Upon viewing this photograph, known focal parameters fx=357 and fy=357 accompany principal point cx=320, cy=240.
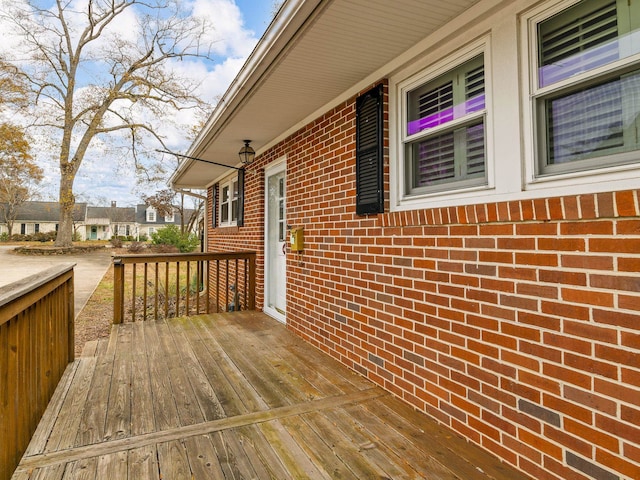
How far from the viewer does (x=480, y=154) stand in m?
2.06

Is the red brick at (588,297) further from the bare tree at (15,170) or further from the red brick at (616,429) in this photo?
the bare tree at (15,170)

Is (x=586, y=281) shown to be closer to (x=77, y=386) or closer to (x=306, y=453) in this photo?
(x=306, y=453)

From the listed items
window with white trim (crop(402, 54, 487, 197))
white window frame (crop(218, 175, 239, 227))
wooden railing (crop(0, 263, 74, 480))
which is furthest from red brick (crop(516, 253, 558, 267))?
white window frame (crop(218, 175, 239, 227))

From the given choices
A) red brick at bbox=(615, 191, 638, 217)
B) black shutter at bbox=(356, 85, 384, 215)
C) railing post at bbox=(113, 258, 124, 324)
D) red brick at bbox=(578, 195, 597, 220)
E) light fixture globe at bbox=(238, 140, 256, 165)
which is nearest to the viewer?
red brick at bbox=(615, 191, 638, 217)

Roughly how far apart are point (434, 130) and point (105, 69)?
20616 millimetres

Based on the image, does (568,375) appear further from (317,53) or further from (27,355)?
(27,355)

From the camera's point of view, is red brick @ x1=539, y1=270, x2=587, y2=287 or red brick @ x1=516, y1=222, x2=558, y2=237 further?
red brick @ x1=516, y1=222, x2=558, y2=237

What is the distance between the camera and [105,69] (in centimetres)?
1769

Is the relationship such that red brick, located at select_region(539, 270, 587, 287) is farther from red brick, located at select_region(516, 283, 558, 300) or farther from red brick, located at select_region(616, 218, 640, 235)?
red brick, located at select_region(616, 218, 640, 235)

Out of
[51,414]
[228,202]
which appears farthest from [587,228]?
[228,202]

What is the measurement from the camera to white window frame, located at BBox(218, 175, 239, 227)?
22.4 feet

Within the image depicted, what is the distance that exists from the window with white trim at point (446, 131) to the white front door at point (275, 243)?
2.40 meters

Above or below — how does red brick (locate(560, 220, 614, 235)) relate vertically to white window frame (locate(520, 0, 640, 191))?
below

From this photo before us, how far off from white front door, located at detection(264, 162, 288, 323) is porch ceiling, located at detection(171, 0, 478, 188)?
1011 mm
